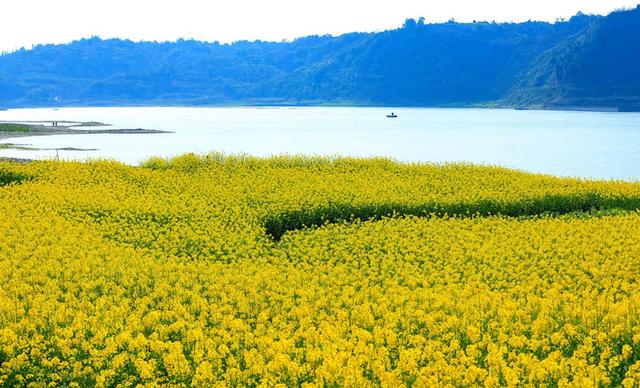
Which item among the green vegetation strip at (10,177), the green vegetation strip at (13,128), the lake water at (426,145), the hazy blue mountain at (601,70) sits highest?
the hazy blue mountain at (601,70)

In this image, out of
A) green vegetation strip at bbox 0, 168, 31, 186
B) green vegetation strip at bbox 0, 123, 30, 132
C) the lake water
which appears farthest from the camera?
green vegetation strip at bbox 0, 123, 30, 132

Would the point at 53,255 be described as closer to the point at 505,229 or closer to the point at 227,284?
the point at 227,284

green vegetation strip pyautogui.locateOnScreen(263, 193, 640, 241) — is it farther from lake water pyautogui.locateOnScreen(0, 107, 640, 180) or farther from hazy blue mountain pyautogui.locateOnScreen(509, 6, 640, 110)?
hazy blue mountain pyautogui.locateOnScreen(509, 6, 640, 110)

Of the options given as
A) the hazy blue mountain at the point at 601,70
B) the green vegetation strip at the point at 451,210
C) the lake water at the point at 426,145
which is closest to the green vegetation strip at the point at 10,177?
the green vegetation strip at the point at 451,210

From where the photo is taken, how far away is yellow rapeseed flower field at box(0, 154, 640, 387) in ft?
25.6

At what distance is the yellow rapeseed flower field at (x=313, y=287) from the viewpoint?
779 centimetres

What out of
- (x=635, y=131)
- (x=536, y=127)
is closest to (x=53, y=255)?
(x=635, y=131)

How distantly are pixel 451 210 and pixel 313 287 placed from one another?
31.8ft

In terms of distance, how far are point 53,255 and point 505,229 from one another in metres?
9.73

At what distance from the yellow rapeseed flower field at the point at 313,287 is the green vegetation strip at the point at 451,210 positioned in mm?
56

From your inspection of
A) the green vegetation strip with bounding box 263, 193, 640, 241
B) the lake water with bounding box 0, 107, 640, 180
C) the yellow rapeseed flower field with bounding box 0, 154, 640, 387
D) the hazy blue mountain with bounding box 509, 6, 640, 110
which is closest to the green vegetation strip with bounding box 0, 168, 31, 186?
the yellow rapeseed flower field with bounding box 0, 154, 640, 387

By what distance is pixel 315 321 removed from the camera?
32.3ft

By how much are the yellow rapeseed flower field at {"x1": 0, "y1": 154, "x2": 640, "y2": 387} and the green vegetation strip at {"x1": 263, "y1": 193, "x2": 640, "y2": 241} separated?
6 cm

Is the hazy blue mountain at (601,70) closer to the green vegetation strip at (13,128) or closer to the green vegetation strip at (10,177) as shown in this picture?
the green vegetation strip at (13,128)
